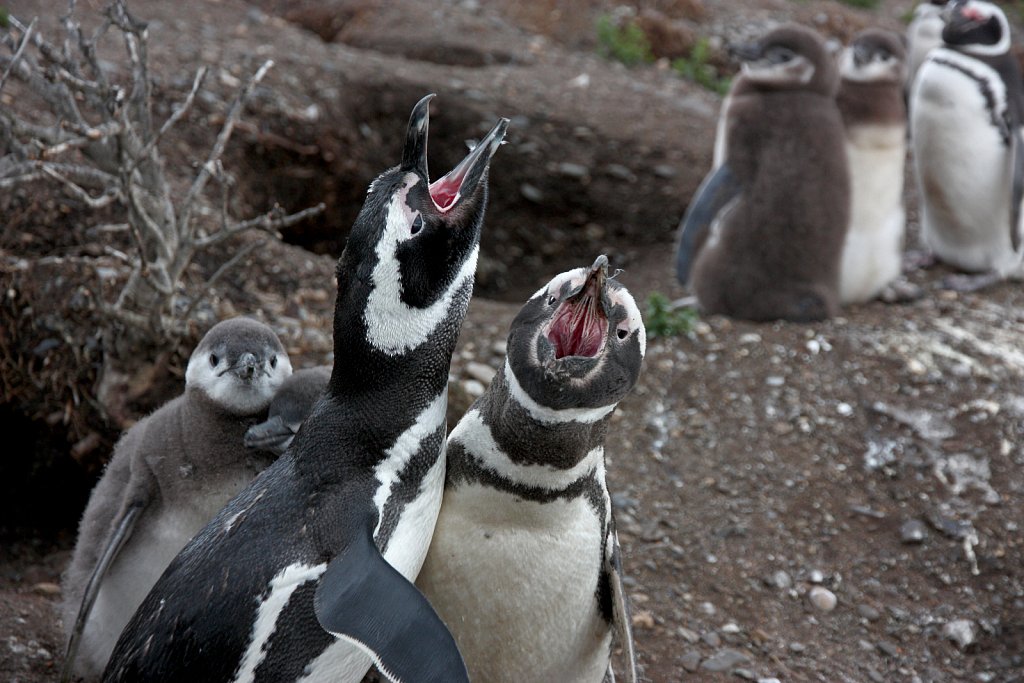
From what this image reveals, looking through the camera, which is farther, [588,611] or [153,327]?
[153,327]

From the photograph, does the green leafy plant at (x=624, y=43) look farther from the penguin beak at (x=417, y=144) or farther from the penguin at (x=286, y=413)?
the penguin beak at (x=417, y=144)

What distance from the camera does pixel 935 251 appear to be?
600 centimetres

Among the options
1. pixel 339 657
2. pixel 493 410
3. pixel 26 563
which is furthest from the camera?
pixel 26 563

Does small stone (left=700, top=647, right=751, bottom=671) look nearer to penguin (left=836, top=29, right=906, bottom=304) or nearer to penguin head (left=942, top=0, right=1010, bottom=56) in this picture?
penguin (left=836, top=29, right=906, bottom=304)

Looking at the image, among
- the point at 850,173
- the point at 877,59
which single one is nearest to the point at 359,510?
the point at 850,173

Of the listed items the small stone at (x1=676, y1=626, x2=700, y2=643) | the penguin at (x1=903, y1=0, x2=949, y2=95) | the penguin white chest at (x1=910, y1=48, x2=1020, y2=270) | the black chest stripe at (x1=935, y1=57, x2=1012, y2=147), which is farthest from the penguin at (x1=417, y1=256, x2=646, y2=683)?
the penguin at (x1=903, y1=0, x2=949, y2=95)

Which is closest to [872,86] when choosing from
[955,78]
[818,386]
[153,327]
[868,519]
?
[955,78]

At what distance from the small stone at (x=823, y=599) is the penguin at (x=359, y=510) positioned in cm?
157

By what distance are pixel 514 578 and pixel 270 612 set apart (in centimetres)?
58

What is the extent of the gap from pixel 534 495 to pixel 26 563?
7.91ft

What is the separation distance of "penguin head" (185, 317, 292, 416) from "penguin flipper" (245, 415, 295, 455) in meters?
0.17

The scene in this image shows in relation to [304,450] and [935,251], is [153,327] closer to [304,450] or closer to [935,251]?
[304,450]

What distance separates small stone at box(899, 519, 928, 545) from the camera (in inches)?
151

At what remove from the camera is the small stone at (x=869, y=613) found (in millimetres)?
3557
